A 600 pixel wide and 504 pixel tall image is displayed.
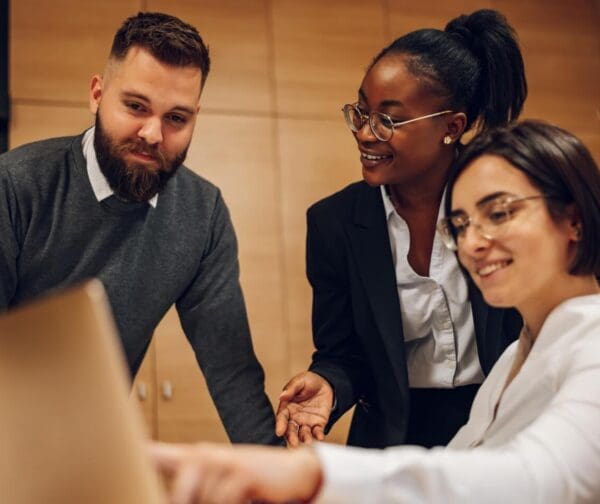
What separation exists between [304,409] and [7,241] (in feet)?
2.03

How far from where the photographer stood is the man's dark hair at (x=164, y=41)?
179 centimetres

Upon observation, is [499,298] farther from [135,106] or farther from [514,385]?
[135,106]

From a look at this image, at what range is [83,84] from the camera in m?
3.37

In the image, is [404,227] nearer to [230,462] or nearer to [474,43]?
[474,43]

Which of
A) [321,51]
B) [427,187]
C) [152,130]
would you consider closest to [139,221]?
[152,130]

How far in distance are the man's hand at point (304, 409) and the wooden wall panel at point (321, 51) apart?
2002 mm

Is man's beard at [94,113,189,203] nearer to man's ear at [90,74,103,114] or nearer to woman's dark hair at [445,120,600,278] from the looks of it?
man's ear at [90,74,103,114]

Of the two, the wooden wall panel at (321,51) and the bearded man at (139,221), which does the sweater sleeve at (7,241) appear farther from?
the wooden wall panel at (321,51)

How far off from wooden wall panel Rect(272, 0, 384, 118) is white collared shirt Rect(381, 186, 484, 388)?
1.81m

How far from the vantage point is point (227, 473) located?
81 cm

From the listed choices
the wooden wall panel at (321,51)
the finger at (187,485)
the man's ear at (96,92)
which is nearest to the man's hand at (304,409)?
the man's ear at (96,92)

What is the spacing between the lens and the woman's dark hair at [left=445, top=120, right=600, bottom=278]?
1.22 metres

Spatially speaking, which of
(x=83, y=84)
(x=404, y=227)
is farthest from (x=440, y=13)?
(x=404, y=227)

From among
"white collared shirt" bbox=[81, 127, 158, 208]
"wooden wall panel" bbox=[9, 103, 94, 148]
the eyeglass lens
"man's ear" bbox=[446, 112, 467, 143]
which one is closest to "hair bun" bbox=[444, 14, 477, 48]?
"man's ear" bbox=[446, 112, 467, 143]
